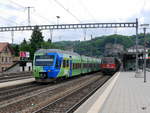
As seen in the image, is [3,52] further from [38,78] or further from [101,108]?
[101,108]

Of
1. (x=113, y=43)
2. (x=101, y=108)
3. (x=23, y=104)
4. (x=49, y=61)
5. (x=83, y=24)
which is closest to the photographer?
(x=101, y=108)

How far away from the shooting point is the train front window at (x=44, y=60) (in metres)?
21.3

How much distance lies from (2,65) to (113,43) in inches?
1366

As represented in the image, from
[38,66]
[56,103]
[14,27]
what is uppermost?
[14,27]

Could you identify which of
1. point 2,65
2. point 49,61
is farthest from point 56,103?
point 2,65

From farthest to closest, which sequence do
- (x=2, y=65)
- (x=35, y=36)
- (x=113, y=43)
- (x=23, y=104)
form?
(x=35, y=36) < (x=113, y=43) < (x=2, y=65) < (x=23, y=104)

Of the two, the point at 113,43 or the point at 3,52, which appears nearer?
the point at 3,52

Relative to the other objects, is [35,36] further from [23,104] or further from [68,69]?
[23,104]

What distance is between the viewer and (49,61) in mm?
21312

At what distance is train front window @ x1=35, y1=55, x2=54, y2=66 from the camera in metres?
21.3

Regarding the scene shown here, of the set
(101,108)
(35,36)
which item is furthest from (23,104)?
(35,36)

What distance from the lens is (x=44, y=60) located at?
846 inches

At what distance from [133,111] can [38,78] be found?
13.5 metres

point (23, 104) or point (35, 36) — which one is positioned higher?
point (35, 36)
